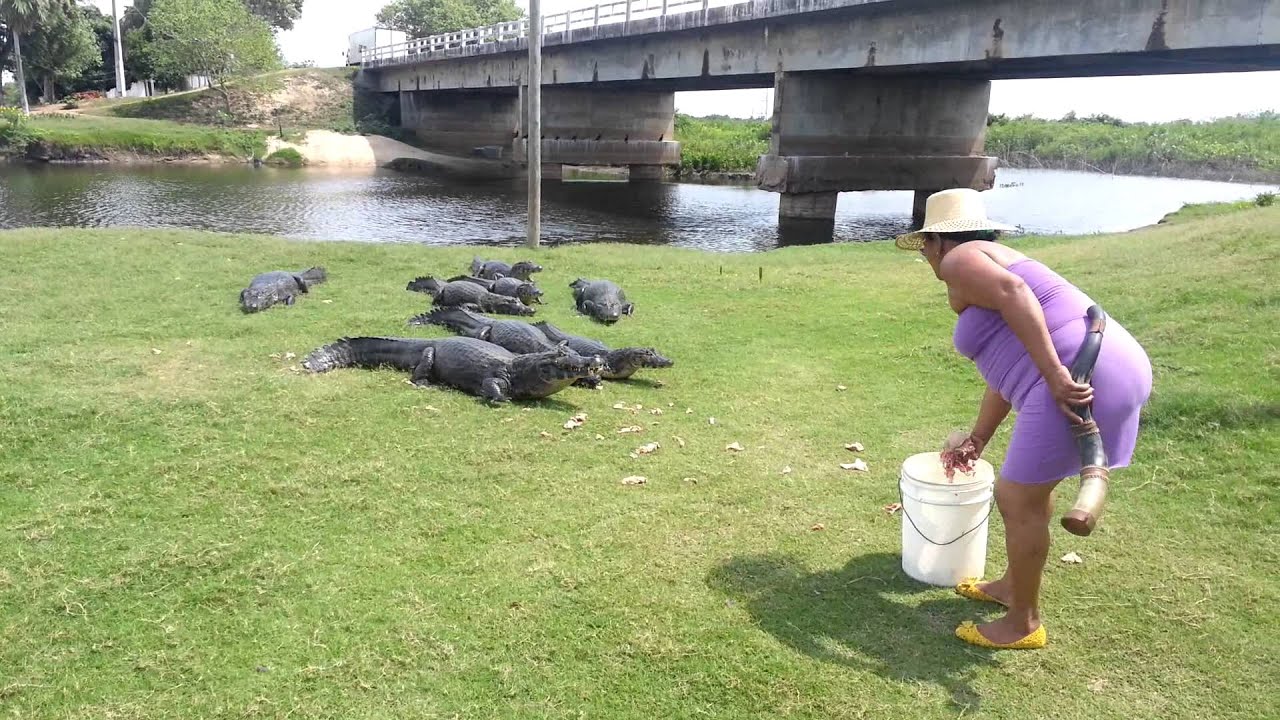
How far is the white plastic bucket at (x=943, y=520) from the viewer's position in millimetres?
4059

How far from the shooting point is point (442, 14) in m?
76.8

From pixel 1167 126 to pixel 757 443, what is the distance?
7791 cm

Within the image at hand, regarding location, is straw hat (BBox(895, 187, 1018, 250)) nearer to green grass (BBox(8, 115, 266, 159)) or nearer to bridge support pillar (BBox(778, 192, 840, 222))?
bridge support pillar (BBox(778, 192, 840, 222))

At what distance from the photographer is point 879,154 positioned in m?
29.4

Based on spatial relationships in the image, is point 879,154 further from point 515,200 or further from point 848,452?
point 848,452

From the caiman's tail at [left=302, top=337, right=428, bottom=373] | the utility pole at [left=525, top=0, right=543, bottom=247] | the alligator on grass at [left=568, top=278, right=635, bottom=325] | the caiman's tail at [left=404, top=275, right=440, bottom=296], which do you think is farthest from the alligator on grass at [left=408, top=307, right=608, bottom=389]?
the utility pole at [left=525, top=0, right=543, bottom=247]

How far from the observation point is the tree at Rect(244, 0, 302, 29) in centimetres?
7800

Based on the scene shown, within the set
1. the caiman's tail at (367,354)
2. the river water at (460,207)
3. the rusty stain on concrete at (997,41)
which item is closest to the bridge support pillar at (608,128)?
the river water at (460,207)

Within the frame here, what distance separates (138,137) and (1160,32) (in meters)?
43.9

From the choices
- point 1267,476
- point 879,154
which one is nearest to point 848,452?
point 1267,476

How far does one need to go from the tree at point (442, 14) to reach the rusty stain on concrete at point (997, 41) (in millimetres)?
63311

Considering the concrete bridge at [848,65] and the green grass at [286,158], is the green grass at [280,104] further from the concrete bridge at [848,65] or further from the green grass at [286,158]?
the concrete bridge at [848,65]

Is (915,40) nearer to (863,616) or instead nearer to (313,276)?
(313,276)

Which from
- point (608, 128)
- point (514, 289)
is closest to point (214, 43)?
point (608, 128)
